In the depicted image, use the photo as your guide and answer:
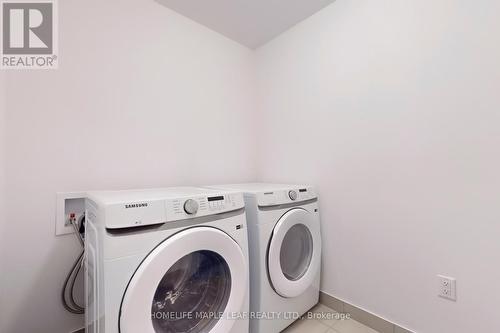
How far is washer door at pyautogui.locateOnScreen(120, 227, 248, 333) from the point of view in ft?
2.41

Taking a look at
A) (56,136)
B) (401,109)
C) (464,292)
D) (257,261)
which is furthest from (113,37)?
(464,292)

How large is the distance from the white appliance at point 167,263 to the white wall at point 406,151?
2.53 ft

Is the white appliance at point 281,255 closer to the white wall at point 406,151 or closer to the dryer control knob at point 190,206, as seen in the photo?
the white wall at point 406,151

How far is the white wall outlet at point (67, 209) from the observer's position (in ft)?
3.63

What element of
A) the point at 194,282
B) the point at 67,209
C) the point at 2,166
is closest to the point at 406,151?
the point at 194,282

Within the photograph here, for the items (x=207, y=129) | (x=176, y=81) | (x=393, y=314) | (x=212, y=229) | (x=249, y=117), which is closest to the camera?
(x=212, y=229)

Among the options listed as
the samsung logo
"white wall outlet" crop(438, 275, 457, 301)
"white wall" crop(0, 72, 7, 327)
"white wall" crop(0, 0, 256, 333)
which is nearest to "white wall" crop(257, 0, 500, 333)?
"white wall outlet" crop(438, 275, 457, 301)

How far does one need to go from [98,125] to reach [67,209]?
47 centimetres

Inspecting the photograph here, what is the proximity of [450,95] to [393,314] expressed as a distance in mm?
1168

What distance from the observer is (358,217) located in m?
1.35

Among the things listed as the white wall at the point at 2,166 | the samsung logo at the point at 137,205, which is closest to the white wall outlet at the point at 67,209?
the white wall at the point at 2,166

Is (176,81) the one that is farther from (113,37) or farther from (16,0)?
(16,0)

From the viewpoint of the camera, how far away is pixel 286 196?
4.15 ft

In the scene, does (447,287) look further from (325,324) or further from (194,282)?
(194,282)
